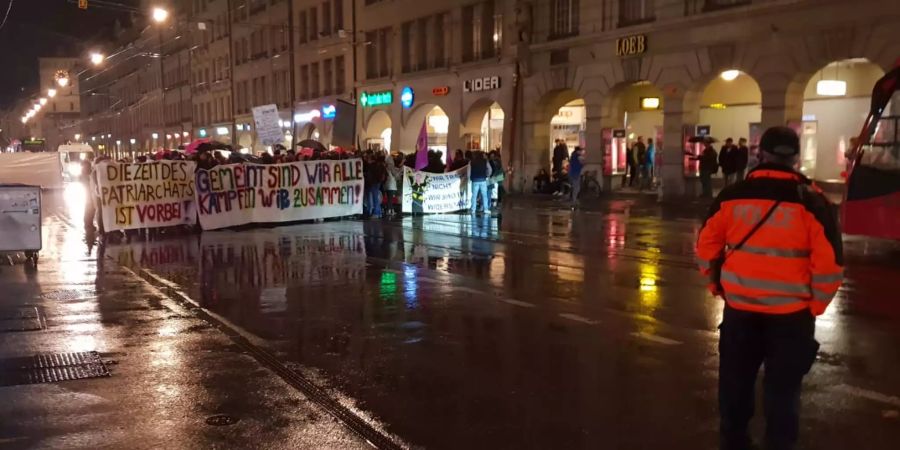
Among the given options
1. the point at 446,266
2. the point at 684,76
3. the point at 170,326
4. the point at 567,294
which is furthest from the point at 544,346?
the point at 684,76

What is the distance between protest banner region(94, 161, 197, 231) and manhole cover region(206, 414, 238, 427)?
1296 centimetres

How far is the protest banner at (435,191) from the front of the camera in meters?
21.6

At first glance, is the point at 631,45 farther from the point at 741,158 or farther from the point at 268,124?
the point at 268,124

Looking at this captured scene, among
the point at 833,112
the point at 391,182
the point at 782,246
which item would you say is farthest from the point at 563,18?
the point at 782,246

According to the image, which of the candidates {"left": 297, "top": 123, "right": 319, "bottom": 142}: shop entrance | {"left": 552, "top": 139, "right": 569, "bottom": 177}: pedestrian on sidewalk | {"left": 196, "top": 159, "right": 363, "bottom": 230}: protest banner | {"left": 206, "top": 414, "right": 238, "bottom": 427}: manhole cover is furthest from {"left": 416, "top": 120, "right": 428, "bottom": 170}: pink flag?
{"left": 297, "top": 123, "right": 319, "bottom": 142}: shop entrance

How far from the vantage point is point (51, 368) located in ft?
22.9

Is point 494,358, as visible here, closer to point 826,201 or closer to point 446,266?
point 826,201

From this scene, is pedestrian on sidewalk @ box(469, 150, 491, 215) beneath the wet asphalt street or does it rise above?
above

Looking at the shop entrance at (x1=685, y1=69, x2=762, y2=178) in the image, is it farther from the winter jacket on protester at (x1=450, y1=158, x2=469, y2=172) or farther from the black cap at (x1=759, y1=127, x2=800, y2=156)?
the black cap at (x1=759, y1=127, x2=800, y2=156)

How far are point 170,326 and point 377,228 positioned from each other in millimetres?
10162

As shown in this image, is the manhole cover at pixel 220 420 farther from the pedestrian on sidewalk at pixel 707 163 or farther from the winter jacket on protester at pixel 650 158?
the winter jacket on protester at pixel 650 158

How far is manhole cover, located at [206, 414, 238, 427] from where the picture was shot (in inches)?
219

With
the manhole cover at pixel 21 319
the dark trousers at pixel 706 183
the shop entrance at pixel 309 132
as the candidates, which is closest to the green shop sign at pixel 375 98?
the shop entrance at pixel 309 132

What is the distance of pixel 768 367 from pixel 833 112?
79.1 feet
